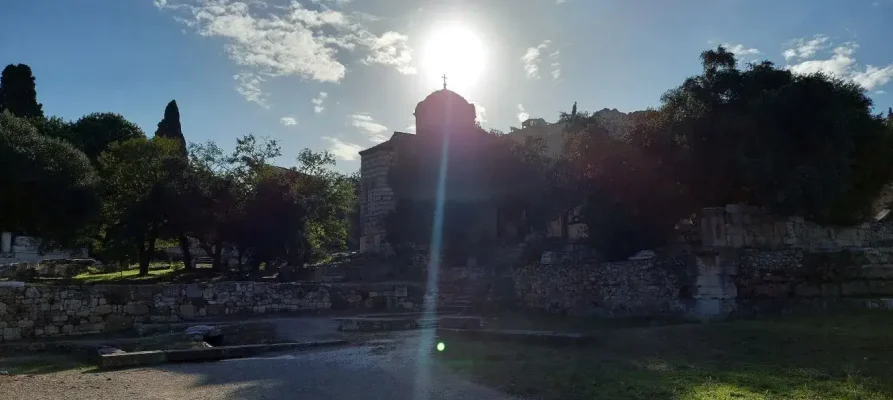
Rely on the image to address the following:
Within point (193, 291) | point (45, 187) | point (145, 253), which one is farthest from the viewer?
point (145, 253)

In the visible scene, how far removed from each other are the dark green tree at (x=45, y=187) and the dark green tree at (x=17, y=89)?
30.3 m

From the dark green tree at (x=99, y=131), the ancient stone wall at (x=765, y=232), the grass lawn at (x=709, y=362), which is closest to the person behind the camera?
the grass lawn at (x=709, y=362)

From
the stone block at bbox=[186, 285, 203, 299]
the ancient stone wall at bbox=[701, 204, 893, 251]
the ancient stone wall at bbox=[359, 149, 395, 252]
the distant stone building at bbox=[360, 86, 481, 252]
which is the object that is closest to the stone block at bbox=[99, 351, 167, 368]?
the stone block at bbox=[186, 285, 203, 299]

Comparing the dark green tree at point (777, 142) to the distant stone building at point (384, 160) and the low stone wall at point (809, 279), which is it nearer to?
the low stone wall at point (809, 279)

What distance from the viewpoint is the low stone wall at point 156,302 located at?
15719 mm

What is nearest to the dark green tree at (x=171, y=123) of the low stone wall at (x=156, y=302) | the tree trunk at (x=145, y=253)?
the tree trunk at (x=145, y=253)

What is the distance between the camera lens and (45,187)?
927 inches

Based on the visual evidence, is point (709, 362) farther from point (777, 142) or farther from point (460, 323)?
point (777, 142)

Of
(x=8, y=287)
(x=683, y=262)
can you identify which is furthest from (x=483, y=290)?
(x=8, y=287)

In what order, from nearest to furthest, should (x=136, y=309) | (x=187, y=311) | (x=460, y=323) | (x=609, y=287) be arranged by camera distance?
(x=460, y=323) < (x=136, y=309) < (x=187, y=311) < (x=609, y=287)

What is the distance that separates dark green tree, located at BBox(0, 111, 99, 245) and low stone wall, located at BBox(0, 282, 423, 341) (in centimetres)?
869

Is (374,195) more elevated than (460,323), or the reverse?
(374,195)

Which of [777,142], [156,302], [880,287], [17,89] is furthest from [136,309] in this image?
[17,89]

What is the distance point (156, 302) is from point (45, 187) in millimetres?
9586
